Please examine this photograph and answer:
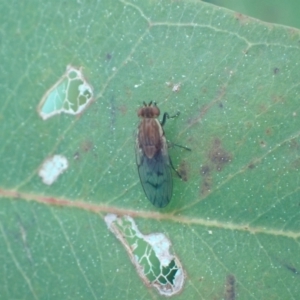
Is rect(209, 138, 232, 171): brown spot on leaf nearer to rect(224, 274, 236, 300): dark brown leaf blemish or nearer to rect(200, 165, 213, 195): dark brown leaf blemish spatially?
rect(200, 165, 213, 195): dark brown leaf blemish

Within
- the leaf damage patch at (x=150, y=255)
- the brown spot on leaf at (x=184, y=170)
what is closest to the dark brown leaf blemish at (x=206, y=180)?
the brown spot on leaf at (x=184, y=170)

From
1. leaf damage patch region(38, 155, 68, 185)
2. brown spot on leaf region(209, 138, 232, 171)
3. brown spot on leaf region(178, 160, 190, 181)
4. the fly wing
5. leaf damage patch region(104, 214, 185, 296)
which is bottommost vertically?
leaf damage patch region(104, 214, 185, 296)

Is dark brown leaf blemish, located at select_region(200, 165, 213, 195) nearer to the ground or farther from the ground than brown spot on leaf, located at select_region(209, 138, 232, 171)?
nearer to the ground

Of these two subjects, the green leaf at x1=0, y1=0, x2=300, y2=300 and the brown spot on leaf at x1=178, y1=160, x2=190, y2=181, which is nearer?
the green leaf at x1=0, y1=0, x2=300, y2=300

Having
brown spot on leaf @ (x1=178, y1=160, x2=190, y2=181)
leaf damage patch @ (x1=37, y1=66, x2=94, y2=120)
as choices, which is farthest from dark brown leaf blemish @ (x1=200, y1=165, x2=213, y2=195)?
leaf damage patch @ (x1=37, y1=66, x2=94, y2=120)

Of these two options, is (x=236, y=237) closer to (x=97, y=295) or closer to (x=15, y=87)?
(x=97, y=295)

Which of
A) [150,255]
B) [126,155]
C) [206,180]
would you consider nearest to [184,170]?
[206,180]

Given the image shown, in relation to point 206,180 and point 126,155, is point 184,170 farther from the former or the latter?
point 126,155

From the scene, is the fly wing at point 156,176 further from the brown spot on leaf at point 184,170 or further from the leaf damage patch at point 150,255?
Result: the leaf damage patch at point 150,255
